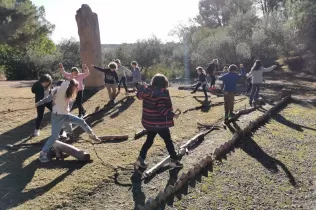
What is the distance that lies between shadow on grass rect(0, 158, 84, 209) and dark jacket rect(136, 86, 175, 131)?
1698 millimetres

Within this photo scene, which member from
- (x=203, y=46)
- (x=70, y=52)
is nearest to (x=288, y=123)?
(x=203, y=46)

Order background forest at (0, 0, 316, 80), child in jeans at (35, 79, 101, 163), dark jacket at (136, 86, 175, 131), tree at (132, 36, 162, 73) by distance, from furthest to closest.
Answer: tree at (132, 36, 162, 73) → background forest at (0, 0, 316, 80) → child in jeans at (35, 79, 101, 163) → dark jacket at (136, 86, 175, 131)

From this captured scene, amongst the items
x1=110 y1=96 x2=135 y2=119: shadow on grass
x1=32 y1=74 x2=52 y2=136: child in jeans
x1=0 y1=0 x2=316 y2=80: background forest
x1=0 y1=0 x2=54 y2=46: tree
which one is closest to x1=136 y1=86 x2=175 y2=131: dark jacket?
x1=32 y1=74 x2=52 y2=136: child in jeans

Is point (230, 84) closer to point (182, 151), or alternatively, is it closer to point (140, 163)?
point (182, 151)

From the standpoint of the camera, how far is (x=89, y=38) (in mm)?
14008

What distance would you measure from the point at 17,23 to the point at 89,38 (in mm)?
17072

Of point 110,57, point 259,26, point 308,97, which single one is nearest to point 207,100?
point 308,97

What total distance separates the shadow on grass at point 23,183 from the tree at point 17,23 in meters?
24.0

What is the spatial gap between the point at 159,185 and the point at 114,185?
0.76 meters

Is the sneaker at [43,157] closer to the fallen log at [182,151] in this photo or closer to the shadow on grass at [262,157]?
the fallen log at [182,151]

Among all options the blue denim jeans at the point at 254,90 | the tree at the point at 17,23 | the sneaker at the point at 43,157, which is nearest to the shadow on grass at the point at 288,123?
the blue denim jeans at the point at 254,90

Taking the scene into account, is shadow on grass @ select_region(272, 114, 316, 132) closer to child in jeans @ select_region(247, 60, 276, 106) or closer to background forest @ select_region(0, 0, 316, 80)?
child in jeans @ select_region(247, 60, 276, 106)

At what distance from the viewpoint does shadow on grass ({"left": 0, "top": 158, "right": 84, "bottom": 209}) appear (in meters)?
4.83

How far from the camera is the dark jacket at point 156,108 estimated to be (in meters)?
5.44
